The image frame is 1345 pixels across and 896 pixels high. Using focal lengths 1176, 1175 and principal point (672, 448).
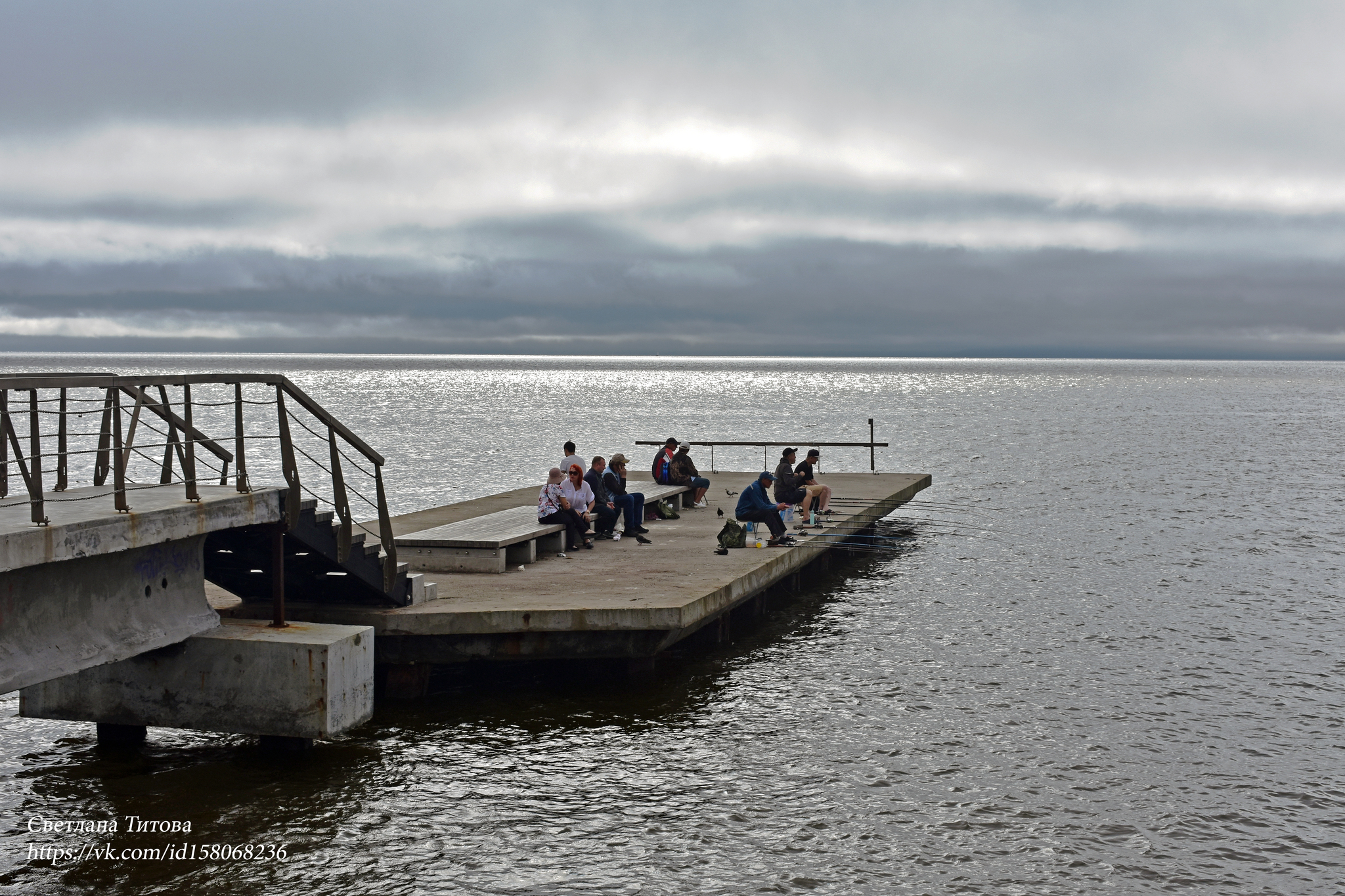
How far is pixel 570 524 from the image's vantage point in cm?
1744

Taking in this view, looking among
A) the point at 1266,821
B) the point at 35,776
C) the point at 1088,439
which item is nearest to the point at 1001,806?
the point at 1266,821

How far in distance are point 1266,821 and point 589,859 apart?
6201mm

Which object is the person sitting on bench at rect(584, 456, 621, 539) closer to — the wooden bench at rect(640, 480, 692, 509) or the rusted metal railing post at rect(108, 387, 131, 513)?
the wooden bench at rect(640, 480, 692, 509)

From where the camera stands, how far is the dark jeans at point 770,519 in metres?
19.1

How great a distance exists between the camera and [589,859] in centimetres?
966

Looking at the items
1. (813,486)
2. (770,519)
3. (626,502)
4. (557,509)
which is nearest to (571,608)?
(557,509)

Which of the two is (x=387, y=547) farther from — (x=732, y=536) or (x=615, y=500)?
(x=615, y=500)

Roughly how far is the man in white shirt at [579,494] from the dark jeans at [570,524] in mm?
90

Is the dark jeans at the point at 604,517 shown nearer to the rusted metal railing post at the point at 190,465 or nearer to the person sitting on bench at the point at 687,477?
the person sitting on bench at the point at 687,477

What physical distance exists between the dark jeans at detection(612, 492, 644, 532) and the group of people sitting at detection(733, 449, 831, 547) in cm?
166

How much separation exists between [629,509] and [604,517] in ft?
1.92

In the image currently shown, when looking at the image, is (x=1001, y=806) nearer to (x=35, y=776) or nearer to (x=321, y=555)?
(x=321, y=555)

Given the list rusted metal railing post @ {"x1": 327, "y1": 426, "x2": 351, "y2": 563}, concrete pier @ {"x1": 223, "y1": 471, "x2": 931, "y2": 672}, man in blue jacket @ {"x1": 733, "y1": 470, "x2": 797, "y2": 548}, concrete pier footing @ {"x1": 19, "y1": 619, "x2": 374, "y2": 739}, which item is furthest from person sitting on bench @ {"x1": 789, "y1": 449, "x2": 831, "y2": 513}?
concrete pier footing @ {"x1": 19, "y1": 619, "x2": 374, "y2": 739}

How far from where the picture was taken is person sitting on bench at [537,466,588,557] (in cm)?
1727
